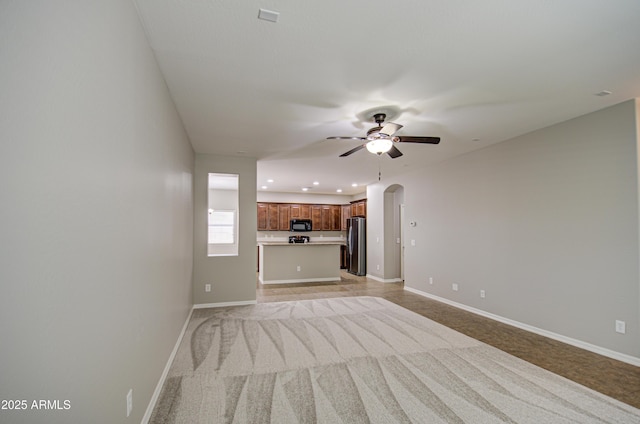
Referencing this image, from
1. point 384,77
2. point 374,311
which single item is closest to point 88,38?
point 384,77

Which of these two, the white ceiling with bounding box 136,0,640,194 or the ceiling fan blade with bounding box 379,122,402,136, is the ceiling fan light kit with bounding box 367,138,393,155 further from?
the white ceiling with bounding box 136,0,640,194

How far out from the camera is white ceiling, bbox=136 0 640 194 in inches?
73.0

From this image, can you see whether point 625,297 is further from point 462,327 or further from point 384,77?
point 384,77

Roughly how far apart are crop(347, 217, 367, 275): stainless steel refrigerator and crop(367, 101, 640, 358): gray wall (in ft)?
10.3

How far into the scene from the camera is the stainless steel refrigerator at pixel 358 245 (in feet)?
28.6

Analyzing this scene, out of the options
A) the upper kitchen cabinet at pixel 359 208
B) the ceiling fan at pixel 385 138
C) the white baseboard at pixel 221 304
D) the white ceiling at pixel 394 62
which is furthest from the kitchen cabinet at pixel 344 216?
the ceiling fan at pixel 385 138

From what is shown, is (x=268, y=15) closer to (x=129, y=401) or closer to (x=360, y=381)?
(x=129, y=401)

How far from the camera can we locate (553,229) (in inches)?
149

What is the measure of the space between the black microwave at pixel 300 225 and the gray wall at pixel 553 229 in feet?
17.6

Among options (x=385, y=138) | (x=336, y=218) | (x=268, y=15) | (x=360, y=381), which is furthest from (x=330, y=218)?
(x=268, y=15)

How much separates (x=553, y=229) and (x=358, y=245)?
535 cm

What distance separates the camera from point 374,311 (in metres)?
4.87

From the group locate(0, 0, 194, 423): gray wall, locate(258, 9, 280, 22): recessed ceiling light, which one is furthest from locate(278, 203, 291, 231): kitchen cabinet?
locate(258, 9, 280, 22): recessed ceiling light

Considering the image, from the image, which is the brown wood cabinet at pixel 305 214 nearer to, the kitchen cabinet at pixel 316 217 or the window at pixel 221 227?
the kitchen cabinet at pixel 316 217
